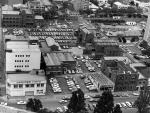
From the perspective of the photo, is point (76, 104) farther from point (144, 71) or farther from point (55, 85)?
point (144, 71)

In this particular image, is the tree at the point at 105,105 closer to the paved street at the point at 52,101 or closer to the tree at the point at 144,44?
the paved street at the point at 52,101

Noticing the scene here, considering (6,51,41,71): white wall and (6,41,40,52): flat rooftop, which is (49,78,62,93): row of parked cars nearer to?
(6,51,41,71): white wall

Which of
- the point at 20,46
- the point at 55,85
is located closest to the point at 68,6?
the point at 20,46

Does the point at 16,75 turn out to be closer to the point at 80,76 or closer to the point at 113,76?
the point at 80,76

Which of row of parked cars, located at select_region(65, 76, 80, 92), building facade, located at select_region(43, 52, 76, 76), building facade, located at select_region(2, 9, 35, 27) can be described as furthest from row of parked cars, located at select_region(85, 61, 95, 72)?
building facade, located at select_region(2, 9, 35, 27)

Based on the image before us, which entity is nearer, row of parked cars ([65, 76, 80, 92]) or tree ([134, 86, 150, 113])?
tree ([134, 86, 150, 113])

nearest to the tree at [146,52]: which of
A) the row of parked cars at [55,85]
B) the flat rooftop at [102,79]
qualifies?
the flat rooftop at [102,79]

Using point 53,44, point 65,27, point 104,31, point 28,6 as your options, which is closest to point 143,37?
point 104,31

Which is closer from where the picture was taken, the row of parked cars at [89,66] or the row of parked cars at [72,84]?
the row of parked cars at [72,84]
